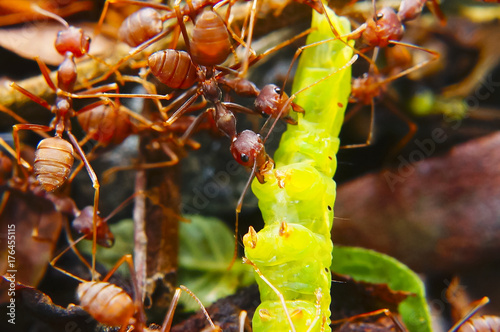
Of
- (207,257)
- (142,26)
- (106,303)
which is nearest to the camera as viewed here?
(106,303)

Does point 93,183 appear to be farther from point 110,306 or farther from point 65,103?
point 110,306

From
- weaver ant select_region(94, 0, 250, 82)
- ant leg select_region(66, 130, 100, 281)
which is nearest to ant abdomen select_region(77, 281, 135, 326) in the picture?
ant leg select_region(66, 130, 100, 281)

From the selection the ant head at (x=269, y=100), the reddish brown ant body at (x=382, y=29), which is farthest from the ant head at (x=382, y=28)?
the ant head at (x=269, y=100)

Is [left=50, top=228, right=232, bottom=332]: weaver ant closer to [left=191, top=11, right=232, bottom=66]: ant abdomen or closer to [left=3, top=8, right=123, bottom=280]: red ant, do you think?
[left=3, top=8, right=123, bottom=280]: red ant

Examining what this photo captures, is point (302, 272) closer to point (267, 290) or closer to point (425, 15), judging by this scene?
point (267, 290)

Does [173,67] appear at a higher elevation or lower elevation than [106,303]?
higher

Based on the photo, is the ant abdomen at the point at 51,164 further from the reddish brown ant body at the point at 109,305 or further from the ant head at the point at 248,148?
the ant head at the point at 248,148

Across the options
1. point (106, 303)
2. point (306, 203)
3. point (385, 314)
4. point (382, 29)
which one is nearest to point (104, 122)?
point (106, 303)
